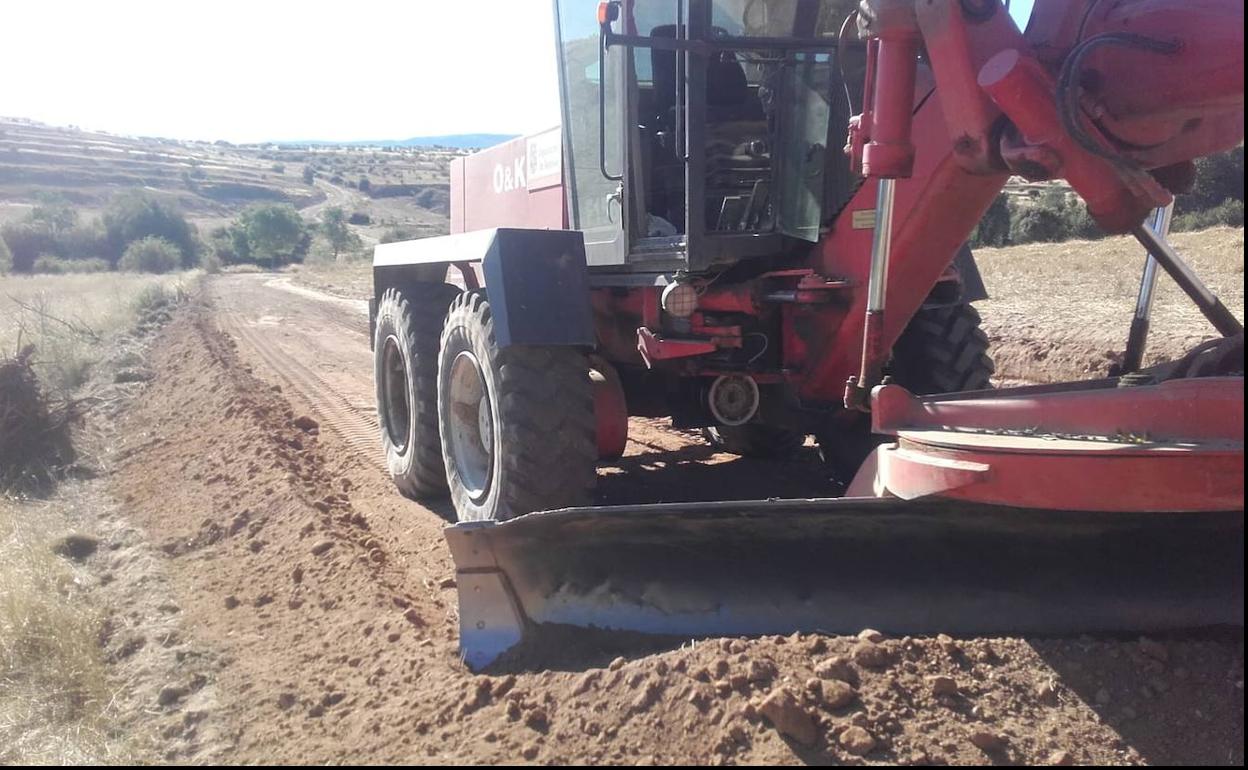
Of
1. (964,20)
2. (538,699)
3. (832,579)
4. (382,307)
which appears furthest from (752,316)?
(382,307)

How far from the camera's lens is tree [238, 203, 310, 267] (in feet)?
158

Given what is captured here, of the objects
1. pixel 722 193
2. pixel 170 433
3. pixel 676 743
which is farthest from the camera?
pixel 170 433

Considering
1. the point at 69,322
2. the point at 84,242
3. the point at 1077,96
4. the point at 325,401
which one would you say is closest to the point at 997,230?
the point at 325,401

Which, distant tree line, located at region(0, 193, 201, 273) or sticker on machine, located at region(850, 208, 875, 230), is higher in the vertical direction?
sticker on machine, located at region(850, 208, 875, 230)

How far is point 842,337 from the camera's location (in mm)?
4137

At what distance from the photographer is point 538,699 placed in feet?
10.1

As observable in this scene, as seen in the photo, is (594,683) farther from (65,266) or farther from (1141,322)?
(65,266)

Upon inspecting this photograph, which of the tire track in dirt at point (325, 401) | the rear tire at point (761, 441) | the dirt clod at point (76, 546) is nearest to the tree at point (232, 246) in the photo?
the tire track in dirt at point (325, 401)

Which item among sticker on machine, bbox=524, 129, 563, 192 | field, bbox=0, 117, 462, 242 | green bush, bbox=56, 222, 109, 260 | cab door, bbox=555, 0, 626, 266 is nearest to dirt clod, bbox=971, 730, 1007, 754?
cab door, bbox=555, 0, 626, 266

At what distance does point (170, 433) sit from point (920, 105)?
7.77m

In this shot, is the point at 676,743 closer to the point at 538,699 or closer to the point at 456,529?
the point at 538,699

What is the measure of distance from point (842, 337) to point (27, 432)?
7.43m

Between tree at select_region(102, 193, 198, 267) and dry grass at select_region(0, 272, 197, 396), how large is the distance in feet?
66.2

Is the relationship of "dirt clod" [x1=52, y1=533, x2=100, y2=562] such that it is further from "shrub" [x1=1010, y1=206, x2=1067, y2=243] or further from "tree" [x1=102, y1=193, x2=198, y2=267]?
"tree" [x1=102, y1=193, x2=198, y2=267]
